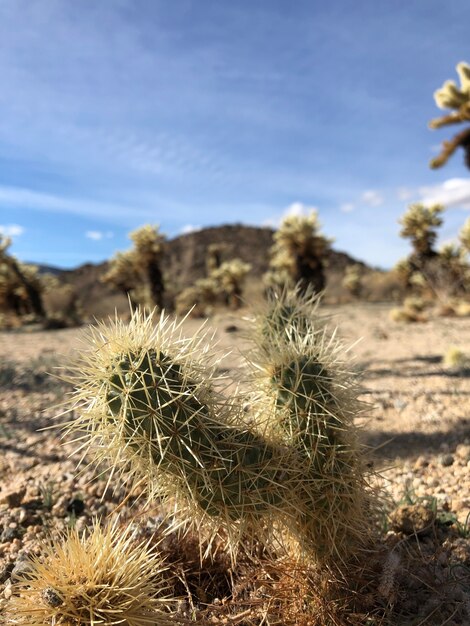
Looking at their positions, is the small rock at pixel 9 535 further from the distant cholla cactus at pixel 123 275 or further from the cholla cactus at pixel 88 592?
the distant cholla cactus at pixel 123 275

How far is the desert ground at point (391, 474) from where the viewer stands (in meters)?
2.27

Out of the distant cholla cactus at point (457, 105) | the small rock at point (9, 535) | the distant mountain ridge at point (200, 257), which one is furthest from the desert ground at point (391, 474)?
the distant mountain ridge at point (200, 257)

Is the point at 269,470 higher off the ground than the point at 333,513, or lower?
higher

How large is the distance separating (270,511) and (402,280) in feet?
106

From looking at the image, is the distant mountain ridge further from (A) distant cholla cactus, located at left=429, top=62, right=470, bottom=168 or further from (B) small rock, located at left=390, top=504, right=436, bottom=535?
(B) small rock, located at left=390, top=504, right=436, bottom=535

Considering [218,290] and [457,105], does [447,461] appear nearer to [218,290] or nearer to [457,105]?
[457,105]

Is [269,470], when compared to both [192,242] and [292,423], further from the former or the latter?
[192,242]

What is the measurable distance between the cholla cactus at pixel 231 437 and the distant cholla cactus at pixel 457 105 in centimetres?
1242

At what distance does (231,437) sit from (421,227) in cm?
2332

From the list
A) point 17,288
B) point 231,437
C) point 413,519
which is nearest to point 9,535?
point 231,437

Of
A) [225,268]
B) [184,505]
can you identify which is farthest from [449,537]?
[225,268]

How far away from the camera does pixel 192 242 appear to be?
65.3 meters

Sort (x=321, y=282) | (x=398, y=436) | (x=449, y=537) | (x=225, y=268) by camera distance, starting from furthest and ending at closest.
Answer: (x=225, y=268) → (x=321, y=282) → (x=398, y=436) → (x=449, y=537)

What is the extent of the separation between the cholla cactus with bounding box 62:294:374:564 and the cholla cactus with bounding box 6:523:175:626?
27 cm
